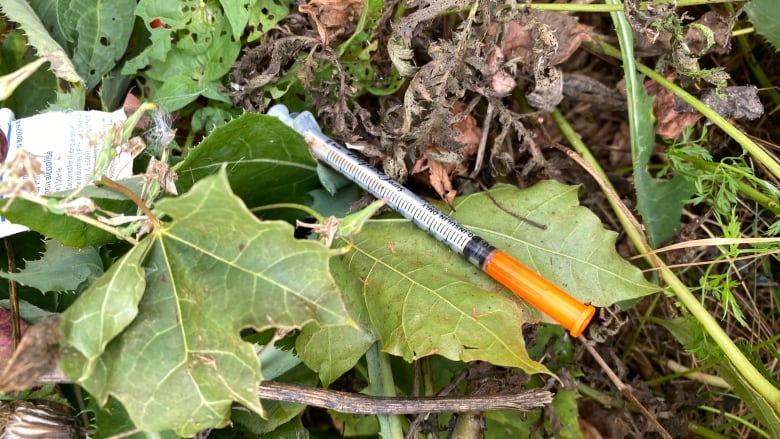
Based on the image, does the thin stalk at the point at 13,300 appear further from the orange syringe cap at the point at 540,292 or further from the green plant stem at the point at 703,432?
the green plant stem at the point at 703,432

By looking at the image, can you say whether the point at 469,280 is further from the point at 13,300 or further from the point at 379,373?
the point at 13,300

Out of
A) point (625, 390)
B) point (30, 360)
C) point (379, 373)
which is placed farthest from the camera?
point (625, 390)

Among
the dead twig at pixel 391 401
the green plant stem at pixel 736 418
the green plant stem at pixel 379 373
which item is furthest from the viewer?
the green plant stem at pixel 736 418

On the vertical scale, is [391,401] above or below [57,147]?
below

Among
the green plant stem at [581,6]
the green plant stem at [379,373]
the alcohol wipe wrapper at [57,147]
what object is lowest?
the green plant stem at [379,373]

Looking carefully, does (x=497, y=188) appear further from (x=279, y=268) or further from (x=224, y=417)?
(x=224, y=417)

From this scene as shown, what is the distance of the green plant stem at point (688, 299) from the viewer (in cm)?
119

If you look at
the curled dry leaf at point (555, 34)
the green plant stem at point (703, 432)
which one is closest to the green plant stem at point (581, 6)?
the curled dry leaf at point (555, 34)

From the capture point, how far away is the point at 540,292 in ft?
3.89

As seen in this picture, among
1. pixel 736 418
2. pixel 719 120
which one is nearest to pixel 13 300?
pixel 719 120

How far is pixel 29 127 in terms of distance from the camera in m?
1.26

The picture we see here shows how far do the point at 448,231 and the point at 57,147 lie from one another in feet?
2.69

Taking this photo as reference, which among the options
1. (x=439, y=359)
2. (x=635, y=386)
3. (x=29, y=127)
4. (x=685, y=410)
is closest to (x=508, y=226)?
(x=439, y=359)

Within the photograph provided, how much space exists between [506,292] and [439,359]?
27 centimetres
